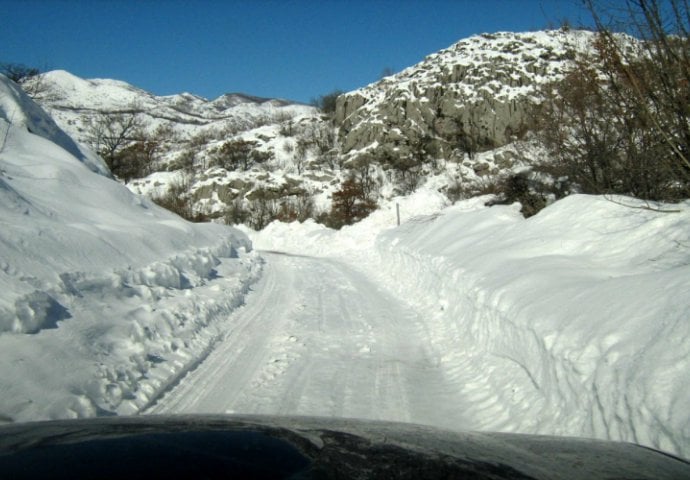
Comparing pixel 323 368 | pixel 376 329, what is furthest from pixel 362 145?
pixel 323 368

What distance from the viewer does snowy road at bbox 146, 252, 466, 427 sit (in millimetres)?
5160

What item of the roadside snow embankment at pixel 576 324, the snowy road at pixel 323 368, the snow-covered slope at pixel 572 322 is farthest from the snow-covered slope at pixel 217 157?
the roadside snow embankment at pixel 576 324

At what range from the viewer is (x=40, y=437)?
214 cm

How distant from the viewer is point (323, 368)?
20.9 feet

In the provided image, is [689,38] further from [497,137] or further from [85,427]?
[497,137]

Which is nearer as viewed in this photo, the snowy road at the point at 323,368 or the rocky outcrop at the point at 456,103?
the snowy road at the point at 323,368

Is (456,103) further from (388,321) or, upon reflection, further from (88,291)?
(88,291)

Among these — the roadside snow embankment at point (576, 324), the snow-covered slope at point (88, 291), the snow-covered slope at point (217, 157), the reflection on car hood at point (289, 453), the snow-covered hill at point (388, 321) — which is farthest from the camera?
the snow-covered slope at point (217, 157)

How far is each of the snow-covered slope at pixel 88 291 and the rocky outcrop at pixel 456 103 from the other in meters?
57.7

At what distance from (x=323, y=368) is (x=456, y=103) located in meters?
A: 71.5

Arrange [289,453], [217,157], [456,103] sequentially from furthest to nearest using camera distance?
1. [217,157]
2. [456,103]
3. [289,453]

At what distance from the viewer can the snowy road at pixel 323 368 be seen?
203 inches

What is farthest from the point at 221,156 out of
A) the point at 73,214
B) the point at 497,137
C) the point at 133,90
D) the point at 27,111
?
the point at 133,90

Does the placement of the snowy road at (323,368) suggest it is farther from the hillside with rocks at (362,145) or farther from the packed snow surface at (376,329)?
the hillside with rocks at (362,145)
